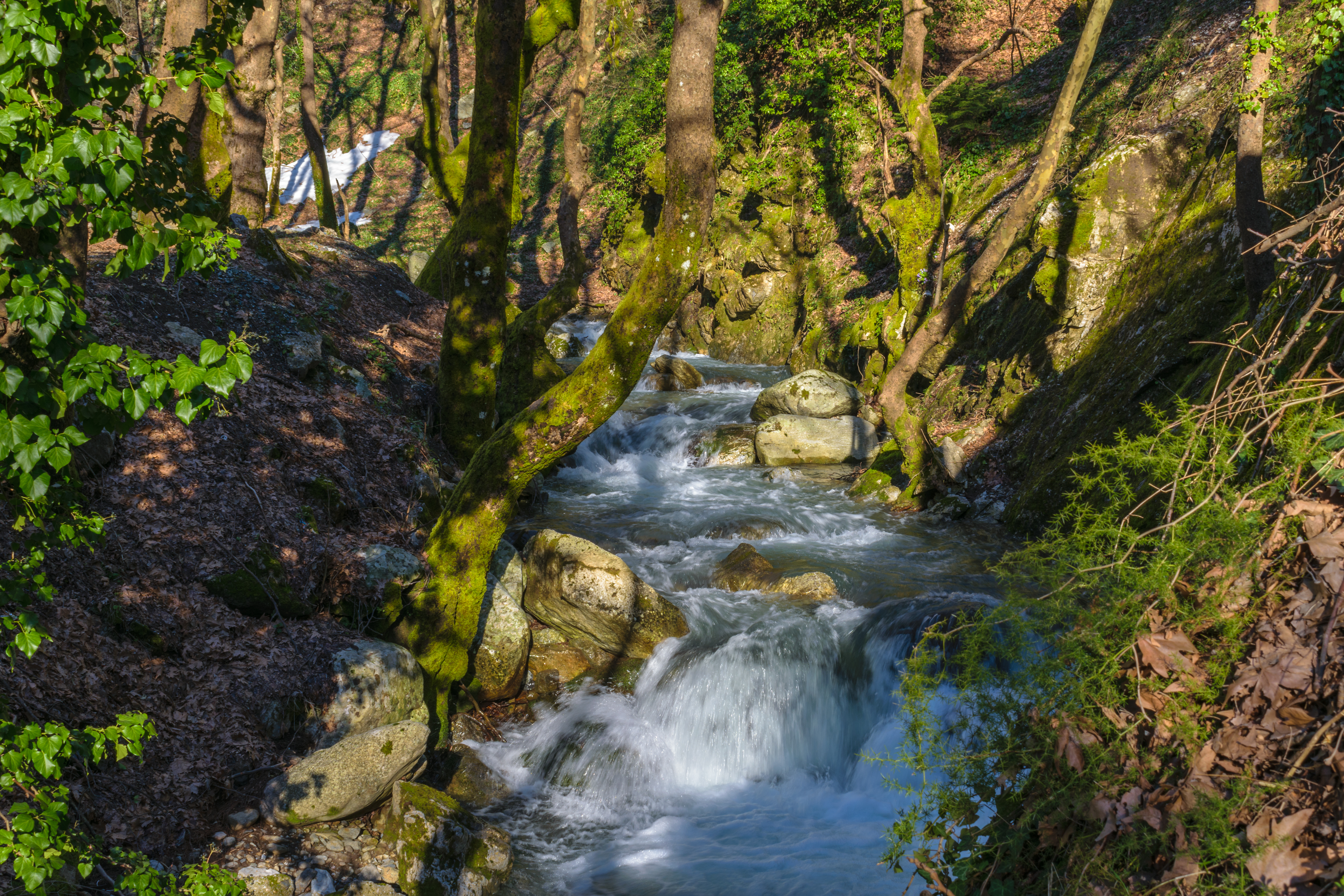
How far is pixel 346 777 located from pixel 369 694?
793mm

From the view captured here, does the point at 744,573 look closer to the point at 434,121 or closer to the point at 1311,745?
the point at 1311,745

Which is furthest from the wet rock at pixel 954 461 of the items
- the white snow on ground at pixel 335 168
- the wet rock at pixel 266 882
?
the white snow on ground at pixel 335 168

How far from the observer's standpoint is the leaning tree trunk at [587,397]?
229 inches

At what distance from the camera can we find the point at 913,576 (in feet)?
30.1

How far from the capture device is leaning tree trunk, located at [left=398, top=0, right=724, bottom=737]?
229 inches

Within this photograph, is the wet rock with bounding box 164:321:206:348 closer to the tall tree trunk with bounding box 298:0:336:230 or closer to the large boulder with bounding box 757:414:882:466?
the large boulder with bounding box 757:414:882:466

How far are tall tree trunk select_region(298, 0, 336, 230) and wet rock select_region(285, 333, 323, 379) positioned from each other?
1209 centimetres

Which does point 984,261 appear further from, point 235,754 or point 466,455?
point 235,754

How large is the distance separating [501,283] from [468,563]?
3.31 metres

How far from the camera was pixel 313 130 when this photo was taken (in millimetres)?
19438

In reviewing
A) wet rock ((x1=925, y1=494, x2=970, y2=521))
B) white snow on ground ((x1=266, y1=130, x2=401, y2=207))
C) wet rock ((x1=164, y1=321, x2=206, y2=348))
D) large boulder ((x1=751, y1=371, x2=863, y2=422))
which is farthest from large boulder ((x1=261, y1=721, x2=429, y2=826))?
white snow on ground ((x1=266, y1=130, x2=401, y2=207))

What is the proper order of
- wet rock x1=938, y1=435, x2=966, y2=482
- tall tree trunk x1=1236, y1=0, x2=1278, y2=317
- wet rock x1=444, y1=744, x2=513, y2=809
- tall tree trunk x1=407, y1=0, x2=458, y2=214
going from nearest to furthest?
wet rock x1=444, y1=744, x2=513, y2=809 < tall tree trunk x1=1236, y1=0, x2=1278, y2=317 < wet rock x1=938, y1=435, x2=966, y2=482 < tall tree trunk x1=407, y1=0, x2=458, y2=214

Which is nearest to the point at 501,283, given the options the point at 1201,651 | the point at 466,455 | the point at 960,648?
the point at 466,455

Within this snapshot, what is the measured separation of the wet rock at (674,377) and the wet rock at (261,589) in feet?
42.1
